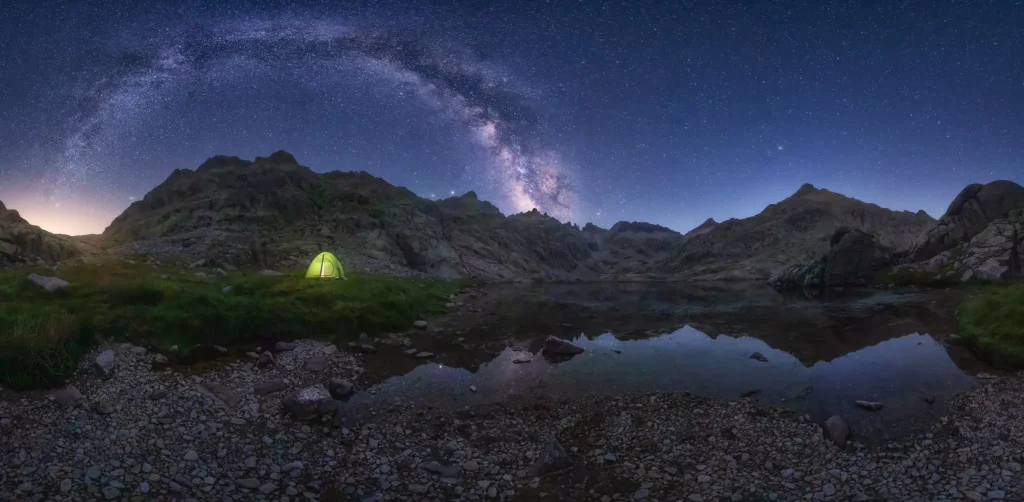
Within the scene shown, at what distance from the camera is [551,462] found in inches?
407

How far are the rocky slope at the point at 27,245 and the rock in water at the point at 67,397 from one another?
5167 cm

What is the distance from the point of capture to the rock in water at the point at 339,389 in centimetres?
1477

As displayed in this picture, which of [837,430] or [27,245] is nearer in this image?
[837,430]

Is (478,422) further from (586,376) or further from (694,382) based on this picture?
(694,382)

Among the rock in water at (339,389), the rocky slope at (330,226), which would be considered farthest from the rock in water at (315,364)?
the rocky slope at (330,226)

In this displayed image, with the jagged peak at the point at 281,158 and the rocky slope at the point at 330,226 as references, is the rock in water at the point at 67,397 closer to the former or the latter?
the rocky slope at the point at 330,226

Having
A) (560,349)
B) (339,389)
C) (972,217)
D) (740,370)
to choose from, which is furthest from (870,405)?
(972,217)

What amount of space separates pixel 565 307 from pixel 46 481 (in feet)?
136

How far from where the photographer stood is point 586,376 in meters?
18.1

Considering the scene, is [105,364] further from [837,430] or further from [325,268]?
[325,268]

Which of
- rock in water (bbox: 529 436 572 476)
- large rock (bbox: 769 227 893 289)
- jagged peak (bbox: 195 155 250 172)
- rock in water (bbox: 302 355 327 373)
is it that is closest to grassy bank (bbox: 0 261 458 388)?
rock in water (bbox: 302 355 327 373)

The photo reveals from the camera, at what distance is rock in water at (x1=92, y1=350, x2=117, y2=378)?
12.8 metres

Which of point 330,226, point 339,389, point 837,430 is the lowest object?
point 339,389

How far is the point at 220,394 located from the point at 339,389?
3.54 m
